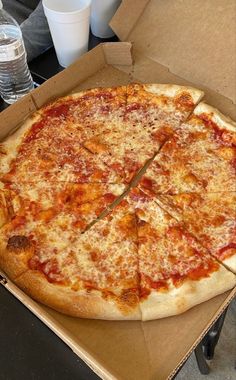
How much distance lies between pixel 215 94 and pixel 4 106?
1.10 m

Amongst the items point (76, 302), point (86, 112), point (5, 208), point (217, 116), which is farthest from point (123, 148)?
point (76, 302)

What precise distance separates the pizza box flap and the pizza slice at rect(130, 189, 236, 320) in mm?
831

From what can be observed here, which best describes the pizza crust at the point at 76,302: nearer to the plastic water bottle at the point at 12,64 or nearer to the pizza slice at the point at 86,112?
the pizza slice at the point at 86,112

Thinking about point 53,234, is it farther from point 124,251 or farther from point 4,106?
point 4,106

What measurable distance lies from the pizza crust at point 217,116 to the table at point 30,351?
125 cm

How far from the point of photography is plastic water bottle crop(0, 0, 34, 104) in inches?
83.0

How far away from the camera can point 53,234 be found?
180 cm

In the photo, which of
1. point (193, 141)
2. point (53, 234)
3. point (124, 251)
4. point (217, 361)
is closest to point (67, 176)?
point (53, 234)

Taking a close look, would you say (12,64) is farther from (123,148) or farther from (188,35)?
(188,35)

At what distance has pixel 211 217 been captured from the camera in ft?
6.01

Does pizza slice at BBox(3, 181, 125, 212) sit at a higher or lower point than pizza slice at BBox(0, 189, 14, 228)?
higher

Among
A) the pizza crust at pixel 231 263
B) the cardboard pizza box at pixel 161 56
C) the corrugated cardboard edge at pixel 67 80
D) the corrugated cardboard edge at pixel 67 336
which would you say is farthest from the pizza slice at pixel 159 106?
the corrugated cardboard edge at pixel 67 336

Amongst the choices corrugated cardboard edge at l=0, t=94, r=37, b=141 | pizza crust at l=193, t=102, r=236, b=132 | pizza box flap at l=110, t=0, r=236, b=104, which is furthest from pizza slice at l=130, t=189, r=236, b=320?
pizza box flap at l=110, t=0, r=236, b=104

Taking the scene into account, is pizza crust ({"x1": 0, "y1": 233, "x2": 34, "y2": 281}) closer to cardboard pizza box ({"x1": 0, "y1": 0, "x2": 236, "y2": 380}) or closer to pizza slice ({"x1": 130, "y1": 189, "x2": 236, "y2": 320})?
pizza slice ({"x1": 130, "y1": 189, "x2": 236, "y2": 320})
